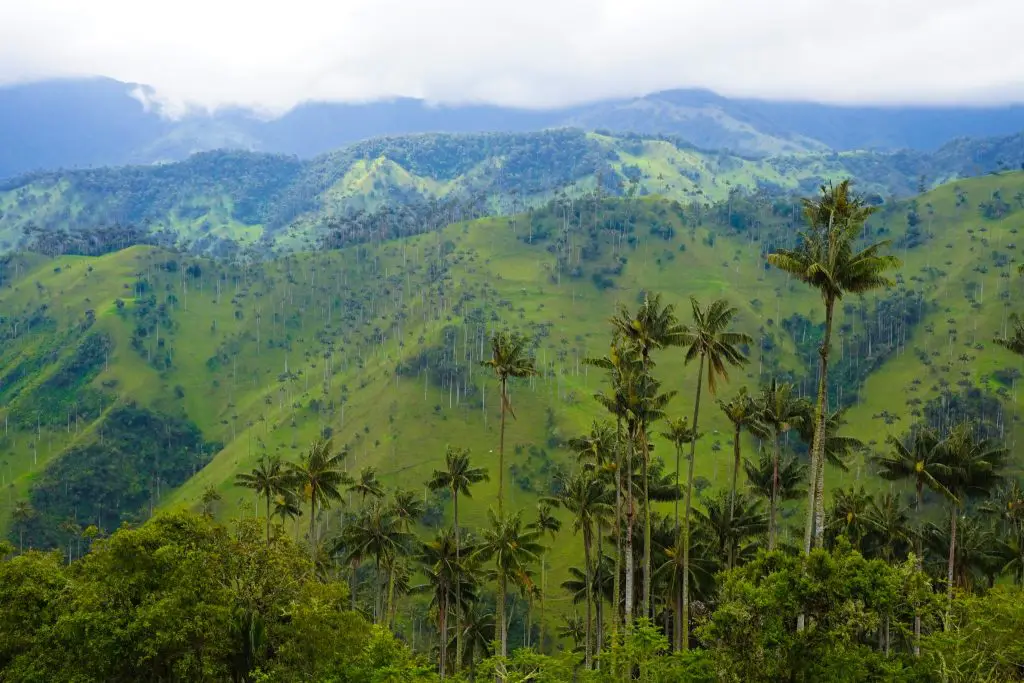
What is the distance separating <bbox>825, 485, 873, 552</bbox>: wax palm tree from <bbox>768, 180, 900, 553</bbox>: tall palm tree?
25.3 metres

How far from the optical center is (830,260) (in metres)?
46.2

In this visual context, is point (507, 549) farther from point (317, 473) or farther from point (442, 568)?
point (317, 473)

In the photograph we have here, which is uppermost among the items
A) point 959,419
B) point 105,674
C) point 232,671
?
point 105,674

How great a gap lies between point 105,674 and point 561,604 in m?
113

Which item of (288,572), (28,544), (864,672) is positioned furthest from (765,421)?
(28,544)

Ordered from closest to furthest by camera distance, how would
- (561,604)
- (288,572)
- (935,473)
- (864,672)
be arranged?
(864,672)
(288,572)
(935,473)
(561,604)

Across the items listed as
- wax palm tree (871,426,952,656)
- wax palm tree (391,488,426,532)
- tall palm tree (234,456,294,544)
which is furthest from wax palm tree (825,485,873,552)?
tall palm tree (234,456,294,544)

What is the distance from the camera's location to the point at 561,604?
149 metres

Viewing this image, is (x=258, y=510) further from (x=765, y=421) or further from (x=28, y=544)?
(x=765, y=421)

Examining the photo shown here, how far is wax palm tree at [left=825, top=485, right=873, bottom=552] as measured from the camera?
70.8 metres

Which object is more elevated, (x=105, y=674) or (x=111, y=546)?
(x=111, y=546)

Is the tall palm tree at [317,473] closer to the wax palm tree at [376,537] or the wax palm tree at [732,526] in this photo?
the wax palm tree at [376,537]

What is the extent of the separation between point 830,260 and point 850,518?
112 ft

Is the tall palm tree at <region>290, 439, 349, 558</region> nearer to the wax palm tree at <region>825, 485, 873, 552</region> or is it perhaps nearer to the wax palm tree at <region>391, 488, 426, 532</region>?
the wax palm tree at <region>391, 488, 426, 532</region>
